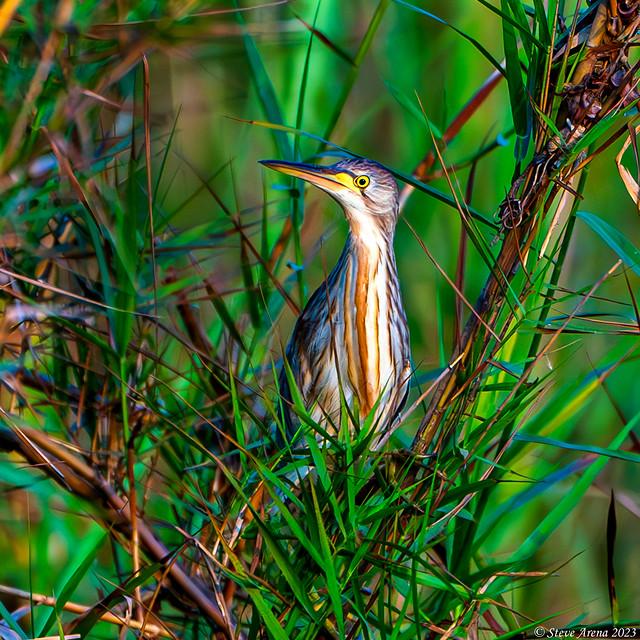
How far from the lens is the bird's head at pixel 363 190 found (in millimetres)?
1609

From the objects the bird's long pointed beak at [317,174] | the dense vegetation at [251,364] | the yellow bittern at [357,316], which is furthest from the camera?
the yellow bittern at [357,316]

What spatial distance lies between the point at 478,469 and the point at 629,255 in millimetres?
350

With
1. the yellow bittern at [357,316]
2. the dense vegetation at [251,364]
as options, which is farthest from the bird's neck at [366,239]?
the dense vegetation at [251,364]

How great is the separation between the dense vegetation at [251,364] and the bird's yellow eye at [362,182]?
0.10 metres

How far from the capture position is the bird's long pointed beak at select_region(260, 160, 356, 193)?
1.38m

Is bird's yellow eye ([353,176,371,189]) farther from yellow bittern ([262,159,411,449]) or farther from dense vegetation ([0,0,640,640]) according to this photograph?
dense vegetation ([0,0,640,640])

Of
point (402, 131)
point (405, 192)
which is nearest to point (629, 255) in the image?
point (405, 192)

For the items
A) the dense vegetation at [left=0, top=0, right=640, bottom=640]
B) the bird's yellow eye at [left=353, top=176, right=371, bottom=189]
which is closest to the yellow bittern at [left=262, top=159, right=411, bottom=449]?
the bird's yellow eye at [left=353, top=176, right=371, bottom=189]

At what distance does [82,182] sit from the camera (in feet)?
3.81

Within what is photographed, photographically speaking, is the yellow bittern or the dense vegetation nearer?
the dense vegetation

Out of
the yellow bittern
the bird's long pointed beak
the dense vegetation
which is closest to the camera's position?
the dense vegetation

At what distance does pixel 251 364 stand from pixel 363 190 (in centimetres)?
63

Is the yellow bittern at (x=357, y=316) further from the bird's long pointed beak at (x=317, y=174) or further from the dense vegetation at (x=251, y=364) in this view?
the dense vegetation at (x=251, y=364)

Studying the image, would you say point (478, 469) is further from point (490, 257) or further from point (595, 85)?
point (595, 85)
